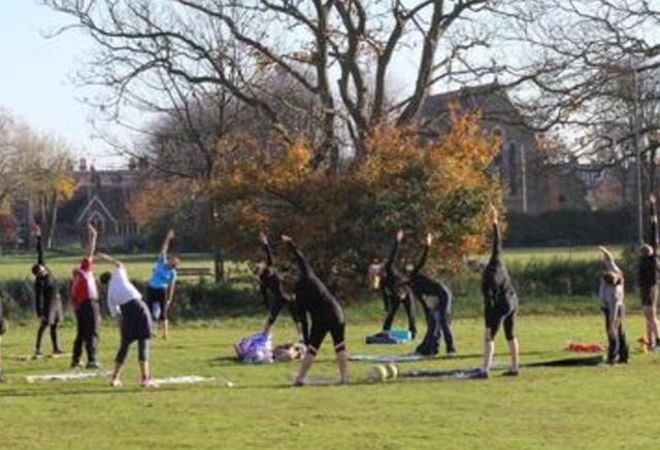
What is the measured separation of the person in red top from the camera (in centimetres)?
2258

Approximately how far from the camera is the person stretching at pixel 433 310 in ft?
76.1

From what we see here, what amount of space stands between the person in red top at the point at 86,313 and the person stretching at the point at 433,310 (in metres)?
5.74

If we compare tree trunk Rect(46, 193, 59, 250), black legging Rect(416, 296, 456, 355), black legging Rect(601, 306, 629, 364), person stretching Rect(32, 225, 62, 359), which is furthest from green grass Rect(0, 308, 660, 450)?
tree trunk Rect(46, 193, 59, 250)

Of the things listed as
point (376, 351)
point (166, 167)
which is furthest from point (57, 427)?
point (166, 167)

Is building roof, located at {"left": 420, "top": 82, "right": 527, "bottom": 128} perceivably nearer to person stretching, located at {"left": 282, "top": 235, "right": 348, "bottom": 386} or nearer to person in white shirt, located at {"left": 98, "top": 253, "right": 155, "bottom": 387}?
person stretching, located at {"left": 282, "top": 235, "right": 348, "bottom": 386}

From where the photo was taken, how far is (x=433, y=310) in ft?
76.8

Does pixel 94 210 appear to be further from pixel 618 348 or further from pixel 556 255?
pixel 618 348

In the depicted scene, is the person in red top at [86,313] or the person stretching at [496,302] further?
the person in red top at [86,313]

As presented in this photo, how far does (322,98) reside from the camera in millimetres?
46062

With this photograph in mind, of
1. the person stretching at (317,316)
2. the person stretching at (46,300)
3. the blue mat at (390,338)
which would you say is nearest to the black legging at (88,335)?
the person stretching at (46,300)

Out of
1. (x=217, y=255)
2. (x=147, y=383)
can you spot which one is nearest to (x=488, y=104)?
(x=217, y=255)

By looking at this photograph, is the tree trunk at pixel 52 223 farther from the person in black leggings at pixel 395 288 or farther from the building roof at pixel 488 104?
the person in black leggings at pixel 395 288

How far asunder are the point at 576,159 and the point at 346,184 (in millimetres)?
8721

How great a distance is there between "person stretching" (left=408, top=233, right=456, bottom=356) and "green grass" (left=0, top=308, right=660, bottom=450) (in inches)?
32.6
